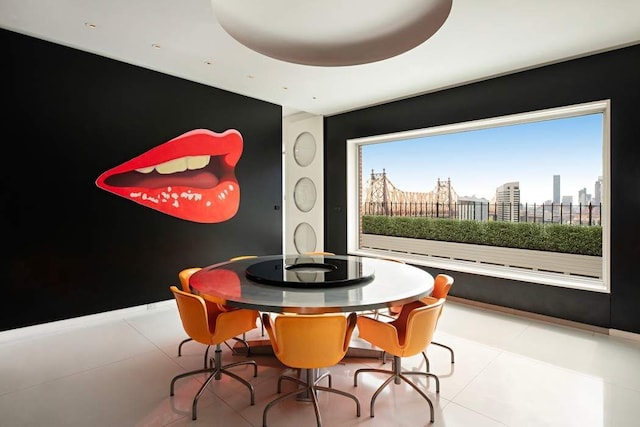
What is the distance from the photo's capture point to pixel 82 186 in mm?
3902

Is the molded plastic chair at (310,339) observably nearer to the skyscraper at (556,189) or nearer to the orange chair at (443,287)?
the orange chair at (443,287)

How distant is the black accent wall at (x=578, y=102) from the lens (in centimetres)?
359

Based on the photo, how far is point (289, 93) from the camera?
5.31m

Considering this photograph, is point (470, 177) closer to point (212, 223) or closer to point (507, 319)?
point (507, 319)

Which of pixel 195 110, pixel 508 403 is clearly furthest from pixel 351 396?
pixel 195 110

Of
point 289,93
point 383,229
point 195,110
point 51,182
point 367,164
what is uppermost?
point 289,93

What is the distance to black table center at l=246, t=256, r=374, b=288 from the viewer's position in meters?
2.59

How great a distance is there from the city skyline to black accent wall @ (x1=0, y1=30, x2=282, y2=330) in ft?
12.0

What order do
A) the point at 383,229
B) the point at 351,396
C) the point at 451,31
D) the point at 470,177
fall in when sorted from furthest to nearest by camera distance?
the point at 383,229
the point at 470,177
the point at 451,31
the point at 351,396

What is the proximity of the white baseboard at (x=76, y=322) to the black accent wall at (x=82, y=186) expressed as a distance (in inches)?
2.4

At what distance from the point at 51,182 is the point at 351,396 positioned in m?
3.70

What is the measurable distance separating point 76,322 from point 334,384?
3.05m

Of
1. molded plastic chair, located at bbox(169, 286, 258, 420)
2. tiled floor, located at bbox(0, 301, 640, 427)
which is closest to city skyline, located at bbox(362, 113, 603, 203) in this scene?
tiled floor, located at bbox(0, 301, 640, 427)

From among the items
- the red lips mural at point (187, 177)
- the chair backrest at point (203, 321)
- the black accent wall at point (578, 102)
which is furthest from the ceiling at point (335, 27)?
the chair backrest at point (203, 321)
